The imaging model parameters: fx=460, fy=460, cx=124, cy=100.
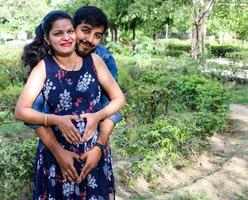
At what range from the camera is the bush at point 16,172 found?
3309 mm

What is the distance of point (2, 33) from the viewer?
19.8 meters

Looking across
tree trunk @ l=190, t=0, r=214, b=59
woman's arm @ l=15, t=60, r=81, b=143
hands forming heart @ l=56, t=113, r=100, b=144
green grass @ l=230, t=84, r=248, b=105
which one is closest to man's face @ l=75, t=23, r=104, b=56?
woman's arm @ l=15, t=60, r=81, b=143

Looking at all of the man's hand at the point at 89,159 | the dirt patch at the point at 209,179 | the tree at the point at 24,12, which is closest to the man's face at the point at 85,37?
the man's hand at the point at 89,159

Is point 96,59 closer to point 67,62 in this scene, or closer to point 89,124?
point 67,62

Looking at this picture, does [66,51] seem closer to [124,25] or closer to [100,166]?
→ [100,166]

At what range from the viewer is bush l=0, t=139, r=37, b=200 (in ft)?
10.9

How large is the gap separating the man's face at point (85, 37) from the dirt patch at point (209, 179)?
2155 mm

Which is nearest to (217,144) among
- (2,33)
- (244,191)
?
Result: (244,191)

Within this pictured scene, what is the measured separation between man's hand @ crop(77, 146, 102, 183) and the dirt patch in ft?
6.32

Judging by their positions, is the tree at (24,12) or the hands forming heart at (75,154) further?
the tree at (24,12)

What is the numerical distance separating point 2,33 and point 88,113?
18.4 m

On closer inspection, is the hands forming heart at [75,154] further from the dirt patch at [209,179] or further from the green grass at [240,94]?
the green grass at [240,94]

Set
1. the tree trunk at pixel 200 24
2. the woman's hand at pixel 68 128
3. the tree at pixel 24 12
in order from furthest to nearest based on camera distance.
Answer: the tree at pixel 24 12
the tree trunk at pixel 200 24
the woman's hand at pixel 68 128

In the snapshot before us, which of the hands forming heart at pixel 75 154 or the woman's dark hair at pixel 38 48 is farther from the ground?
the woman's dark hair at pixel 38 48
